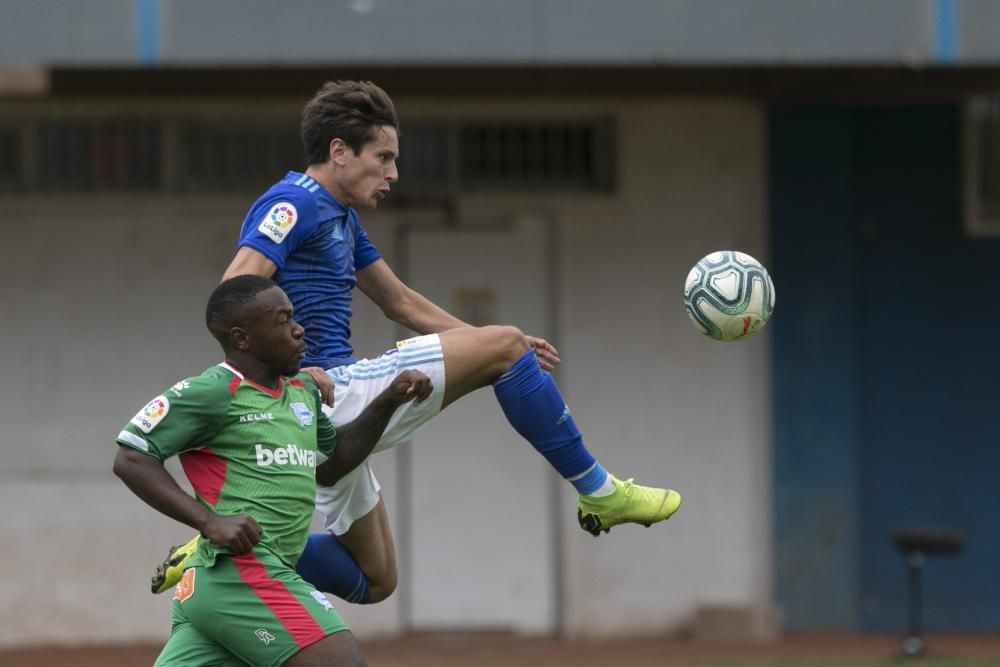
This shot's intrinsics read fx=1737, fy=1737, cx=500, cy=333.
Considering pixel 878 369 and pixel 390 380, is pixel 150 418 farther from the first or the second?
pixel 878 369

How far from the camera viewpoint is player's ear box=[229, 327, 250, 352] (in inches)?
203

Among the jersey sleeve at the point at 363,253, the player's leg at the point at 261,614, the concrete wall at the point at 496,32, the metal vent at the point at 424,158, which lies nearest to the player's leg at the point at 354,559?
the jersey sleeve at the point at 363,253

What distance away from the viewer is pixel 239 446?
5.16 meters

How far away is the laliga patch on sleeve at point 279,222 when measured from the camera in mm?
5508

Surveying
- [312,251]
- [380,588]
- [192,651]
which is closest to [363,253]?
[312,251]

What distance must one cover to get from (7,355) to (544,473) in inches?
141

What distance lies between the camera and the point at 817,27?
9633mm

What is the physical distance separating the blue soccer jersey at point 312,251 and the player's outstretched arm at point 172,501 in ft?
2.79

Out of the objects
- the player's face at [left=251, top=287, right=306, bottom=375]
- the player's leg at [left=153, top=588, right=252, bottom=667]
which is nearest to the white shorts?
the player's face at [left=251, top=287, right=306, bottom=375]

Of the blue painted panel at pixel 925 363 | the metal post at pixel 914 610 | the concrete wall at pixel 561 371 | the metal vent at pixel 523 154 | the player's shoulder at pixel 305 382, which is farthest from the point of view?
the blue painted panel at pixel 925 363

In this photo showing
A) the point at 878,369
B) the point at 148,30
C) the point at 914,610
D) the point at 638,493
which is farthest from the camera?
the point at 878,369

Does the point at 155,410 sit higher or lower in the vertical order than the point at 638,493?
higher

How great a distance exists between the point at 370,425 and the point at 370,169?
0.85 meters

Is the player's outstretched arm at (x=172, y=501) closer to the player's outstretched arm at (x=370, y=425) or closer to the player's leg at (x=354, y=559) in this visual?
the player's outstretched arm at (x=370, y=425)
